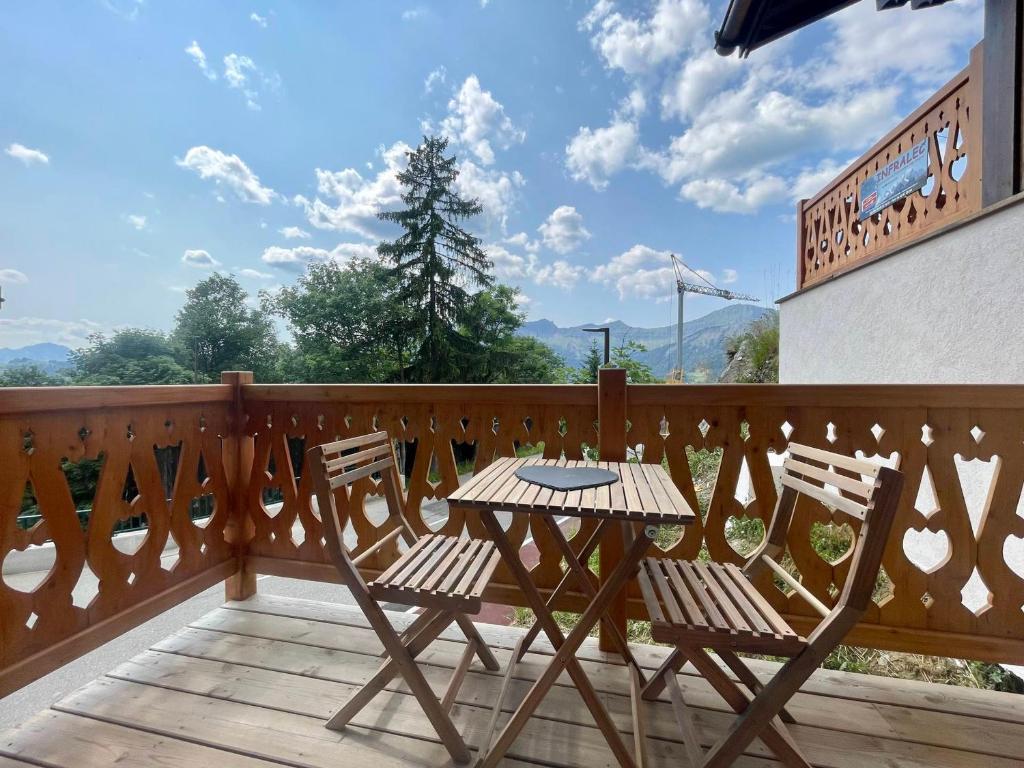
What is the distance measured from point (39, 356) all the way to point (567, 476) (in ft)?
70.3

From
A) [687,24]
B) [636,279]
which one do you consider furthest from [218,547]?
[636,279]

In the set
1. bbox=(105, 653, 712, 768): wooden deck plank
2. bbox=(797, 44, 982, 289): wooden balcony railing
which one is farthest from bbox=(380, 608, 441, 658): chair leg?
bbox=(797, 44, 982, 289): wooden balcony railing

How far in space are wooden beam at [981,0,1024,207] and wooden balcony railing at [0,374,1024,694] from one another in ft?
6.54

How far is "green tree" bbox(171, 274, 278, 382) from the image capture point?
20891 millimetres

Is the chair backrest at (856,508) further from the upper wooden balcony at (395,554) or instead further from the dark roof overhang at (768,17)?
the dark roof overhang at (768,17)

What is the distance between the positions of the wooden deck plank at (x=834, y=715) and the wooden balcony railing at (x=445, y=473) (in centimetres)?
24

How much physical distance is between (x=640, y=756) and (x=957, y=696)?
1.36 m

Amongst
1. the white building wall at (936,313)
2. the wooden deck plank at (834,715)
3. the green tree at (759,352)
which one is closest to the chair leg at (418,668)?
the wooden deck plank at (834,715)

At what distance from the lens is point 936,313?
3.16 metres

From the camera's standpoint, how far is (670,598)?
1.28 meters

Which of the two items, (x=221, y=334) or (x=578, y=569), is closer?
(x=578, y=569)

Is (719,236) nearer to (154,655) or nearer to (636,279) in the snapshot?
(636,279)

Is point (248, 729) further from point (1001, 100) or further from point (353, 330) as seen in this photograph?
point (353, 330)

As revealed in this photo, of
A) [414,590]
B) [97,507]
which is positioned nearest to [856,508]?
[414,590]
